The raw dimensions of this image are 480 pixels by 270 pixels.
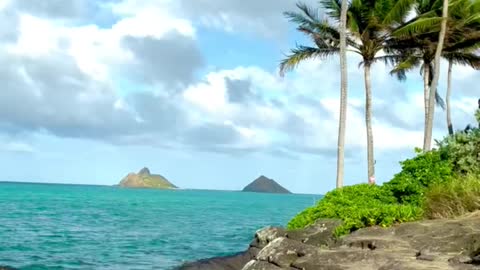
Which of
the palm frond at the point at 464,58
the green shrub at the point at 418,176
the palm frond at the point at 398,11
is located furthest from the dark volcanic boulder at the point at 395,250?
the palm frond at the point at 464,58

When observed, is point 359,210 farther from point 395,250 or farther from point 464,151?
point 464,151

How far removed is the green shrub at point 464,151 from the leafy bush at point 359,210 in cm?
217

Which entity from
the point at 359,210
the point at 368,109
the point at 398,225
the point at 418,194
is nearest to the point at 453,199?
the point at 398,225

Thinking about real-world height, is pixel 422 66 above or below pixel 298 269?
above

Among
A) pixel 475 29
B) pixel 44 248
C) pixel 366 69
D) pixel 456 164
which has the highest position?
pixel 475 29

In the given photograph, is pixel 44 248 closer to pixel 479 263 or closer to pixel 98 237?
pixel 98 237

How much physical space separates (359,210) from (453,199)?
2.23 m

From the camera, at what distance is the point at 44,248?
1090 inches

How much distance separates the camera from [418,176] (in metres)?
18.1

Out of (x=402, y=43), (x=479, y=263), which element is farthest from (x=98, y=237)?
(x=479, y=263)

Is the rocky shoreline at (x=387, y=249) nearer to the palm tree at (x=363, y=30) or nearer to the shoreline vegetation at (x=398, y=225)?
the shoreline vegetation at (x=398, y=225)

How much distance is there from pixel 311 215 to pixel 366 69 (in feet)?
48.4

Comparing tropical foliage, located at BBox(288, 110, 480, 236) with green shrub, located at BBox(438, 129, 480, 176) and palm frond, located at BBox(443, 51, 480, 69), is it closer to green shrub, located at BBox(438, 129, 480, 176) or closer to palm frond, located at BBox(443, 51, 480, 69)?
green shrub, located at BBox(438, 129, 480, 176)

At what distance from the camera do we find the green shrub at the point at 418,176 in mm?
17688
